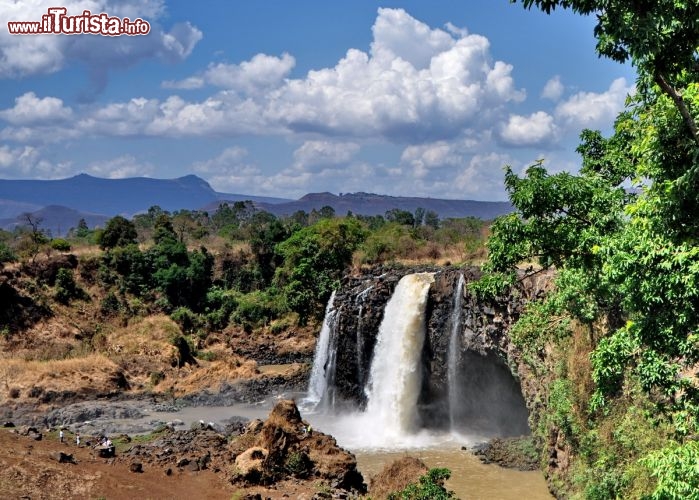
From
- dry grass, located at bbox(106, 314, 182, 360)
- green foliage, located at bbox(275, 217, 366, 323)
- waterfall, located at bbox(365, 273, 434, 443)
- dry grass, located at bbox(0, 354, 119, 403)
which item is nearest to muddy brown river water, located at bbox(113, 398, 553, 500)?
waterfall, located at bbox(365, 273, 434, 443)

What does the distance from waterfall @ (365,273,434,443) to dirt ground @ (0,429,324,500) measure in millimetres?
7455

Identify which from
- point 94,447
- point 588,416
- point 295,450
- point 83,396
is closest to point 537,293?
point 588,416

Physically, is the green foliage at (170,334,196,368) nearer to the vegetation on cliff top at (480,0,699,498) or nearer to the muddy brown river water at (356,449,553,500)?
the muddy brown river water at (356,449,553,500)

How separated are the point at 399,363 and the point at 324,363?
19.4 ft

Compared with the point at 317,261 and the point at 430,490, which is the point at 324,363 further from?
the point at 430,490

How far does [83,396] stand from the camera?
29.2 m

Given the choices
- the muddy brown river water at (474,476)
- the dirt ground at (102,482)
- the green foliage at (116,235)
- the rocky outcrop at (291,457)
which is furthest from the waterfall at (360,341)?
the green foliage at (116,235)

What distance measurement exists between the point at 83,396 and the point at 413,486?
21381 mm

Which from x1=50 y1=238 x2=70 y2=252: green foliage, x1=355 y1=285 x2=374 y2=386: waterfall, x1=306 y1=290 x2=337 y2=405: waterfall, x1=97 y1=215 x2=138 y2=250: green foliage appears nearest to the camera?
x1=355 y1=285 x2=374 y2=386: waterfall

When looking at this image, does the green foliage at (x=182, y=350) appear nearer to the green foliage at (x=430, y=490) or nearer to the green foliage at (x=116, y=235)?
the green foliage at (x=116, y=235)

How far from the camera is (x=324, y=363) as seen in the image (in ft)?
98.9

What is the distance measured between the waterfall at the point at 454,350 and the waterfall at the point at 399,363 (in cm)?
136

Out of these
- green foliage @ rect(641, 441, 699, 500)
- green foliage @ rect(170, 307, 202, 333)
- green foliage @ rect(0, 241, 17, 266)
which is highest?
green foliage @ rect(0, 241, 17, 266)

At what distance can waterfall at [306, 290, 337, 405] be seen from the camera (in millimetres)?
28781
